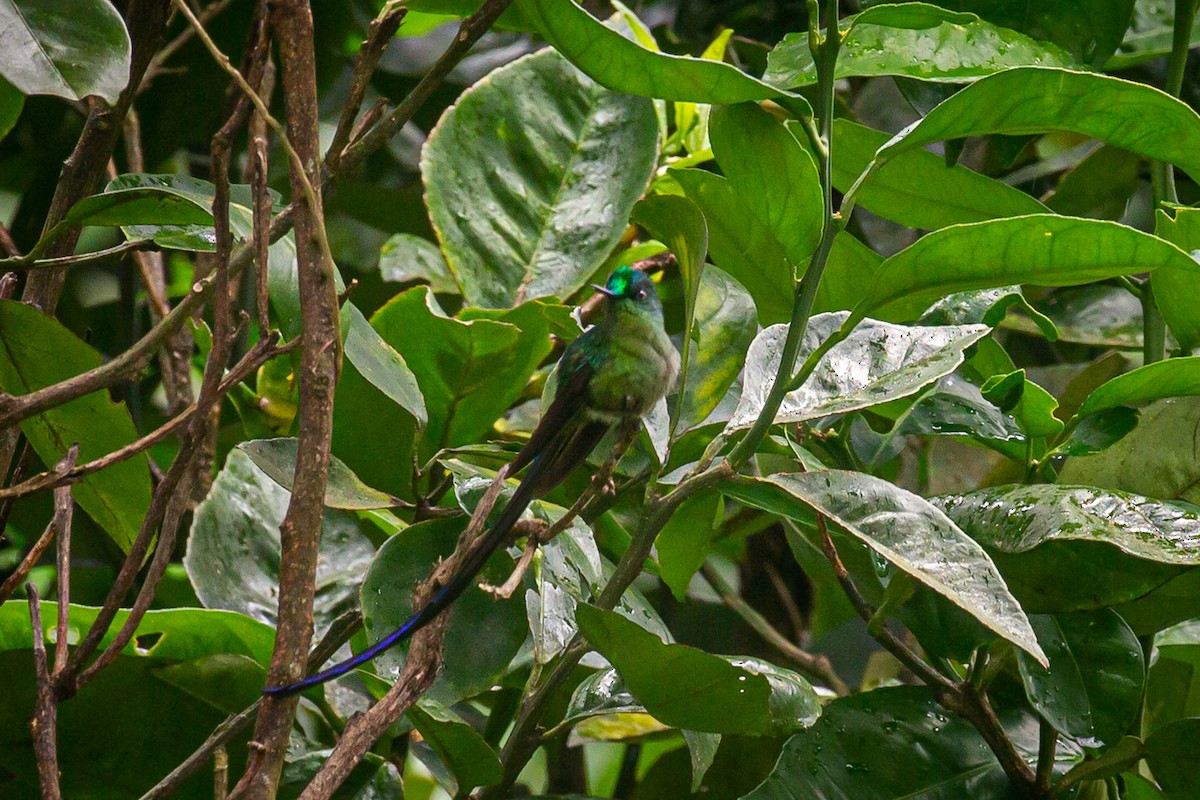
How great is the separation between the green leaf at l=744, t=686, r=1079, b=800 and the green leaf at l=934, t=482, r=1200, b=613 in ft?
0.63

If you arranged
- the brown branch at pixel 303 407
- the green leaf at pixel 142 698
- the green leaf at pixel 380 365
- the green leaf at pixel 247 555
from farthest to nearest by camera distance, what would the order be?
the green leaf at pixel 247 555, the green leaf at pixel 142 698, the green leaf at pixel 380 365, the brown branch at pixel 303 407

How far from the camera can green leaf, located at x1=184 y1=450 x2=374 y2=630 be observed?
1372 mm

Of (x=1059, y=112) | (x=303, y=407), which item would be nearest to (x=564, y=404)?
(x=303, y=407)

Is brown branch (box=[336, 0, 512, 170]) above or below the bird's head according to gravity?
above

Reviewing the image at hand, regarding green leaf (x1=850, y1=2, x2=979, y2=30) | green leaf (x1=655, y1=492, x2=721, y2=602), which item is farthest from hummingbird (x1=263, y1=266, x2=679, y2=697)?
green leaf (x1=850, y1=2, x2=979, y2=30)

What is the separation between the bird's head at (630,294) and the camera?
4.54ft

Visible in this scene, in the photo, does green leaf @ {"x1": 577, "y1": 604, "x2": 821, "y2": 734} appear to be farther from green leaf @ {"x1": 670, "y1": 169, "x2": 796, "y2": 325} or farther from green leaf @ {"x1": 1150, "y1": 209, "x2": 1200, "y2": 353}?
green leaf @ {"x1": 1150, "y1": 209, "x2": 1200, "y2": 353}

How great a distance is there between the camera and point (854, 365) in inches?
44.2

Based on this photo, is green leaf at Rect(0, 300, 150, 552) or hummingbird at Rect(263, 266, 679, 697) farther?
green leaf at Rect(0, 300, 150, 552)

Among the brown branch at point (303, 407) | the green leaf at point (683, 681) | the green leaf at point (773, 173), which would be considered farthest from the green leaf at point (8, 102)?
the green leaf at point (683, 681)

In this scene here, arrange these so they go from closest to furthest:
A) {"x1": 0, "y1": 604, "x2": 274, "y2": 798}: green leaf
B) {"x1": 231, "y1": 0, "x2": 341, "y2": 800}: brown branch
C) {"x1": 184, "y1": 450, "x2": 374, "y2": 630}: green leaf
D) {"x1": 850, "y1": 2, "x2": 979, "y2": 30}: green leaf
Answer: {"x1": 231, "y1": 0, "x2": 341, "y2": 800}: brown branch
{"x1": 850, "y1": 2, "x2": 979, "y2": 30}: green leaf
{"x1": 0, "y1": 604, "x2": 274, "y2": 798}: green leaf
{"x1": 184, "y1": 450, "x2": 374, "y2": 630}: green leaf

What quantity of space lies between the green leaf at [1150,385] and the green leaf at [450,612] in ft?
1.97

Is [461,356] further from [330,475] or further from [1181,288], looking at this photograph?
[1181,288]

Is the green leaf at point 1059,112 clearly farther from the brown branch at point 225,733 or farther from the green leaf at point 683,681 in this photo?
the brown branch at point 225,733
